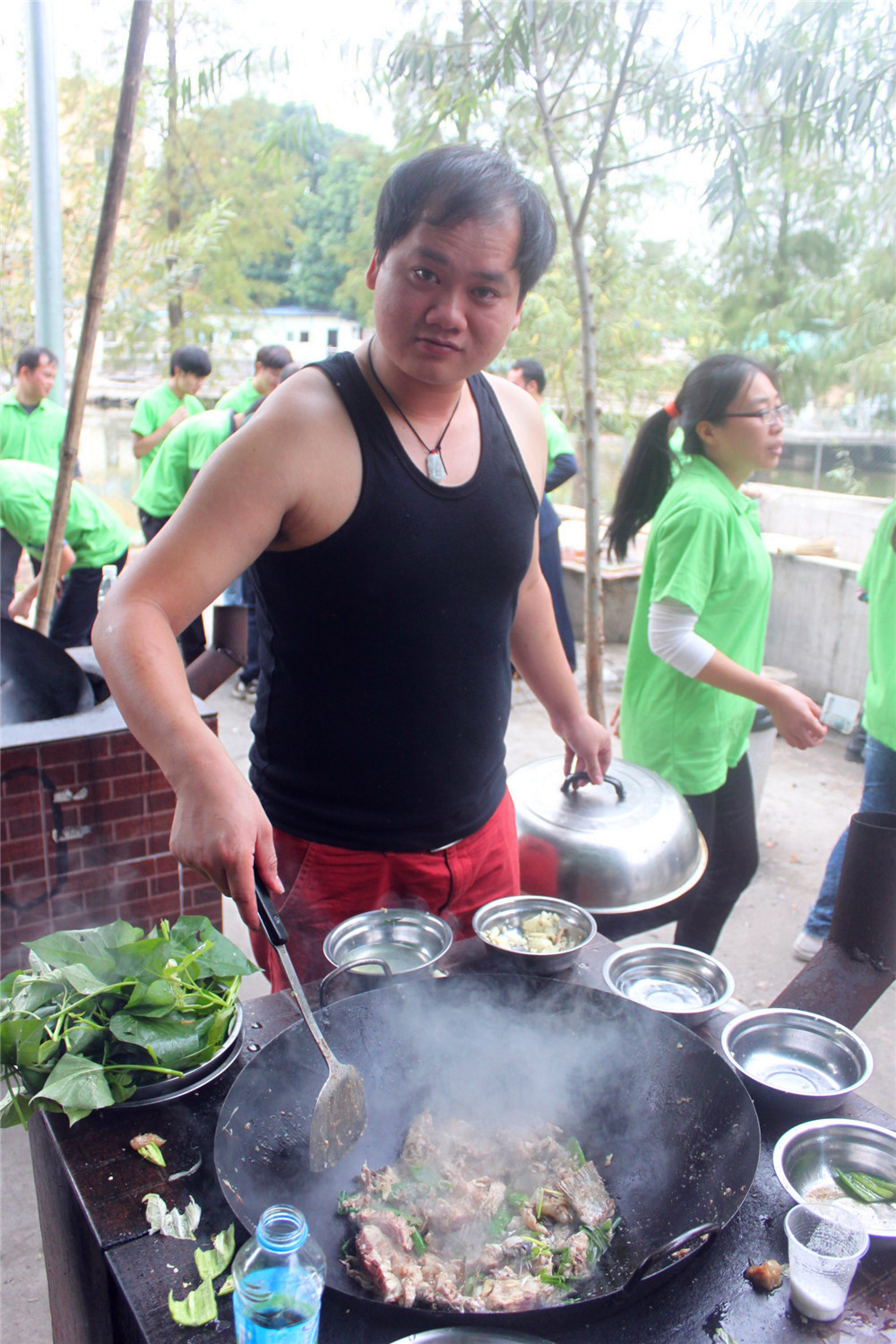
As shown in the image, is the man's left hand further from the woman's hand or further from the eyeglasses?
the eyeglasses

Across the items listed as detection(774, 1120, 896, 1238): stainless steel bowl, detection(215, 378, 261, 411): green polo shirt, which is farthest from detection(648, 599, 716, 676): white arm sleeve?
detection(215, 378, 261, 411): green polo shirt

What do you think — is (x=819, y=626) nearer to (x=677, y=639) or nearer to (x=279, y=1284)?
(x=677, y=639)

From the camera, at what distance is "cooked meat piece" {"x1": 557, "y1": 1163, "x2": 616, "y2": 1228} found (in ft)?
4.27

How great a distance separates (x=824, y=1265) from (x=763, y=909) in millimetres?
3342

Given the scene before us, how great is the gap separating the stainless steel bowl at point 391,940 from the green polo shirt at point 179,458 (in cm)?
469

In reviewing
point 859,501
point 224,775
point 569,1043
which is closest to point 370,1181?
point 569,1043

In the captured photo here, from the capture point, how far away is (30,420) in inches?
240

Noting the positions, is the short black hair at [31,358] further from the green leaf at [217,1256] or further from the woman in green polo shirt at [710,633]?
the green leaf at [217,1256]

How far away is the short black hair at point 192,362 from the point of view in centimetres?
720

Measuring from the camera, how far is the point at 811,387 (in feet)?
58.5

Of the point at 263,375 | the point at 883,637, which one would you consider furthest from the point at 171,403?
the point at 883,637

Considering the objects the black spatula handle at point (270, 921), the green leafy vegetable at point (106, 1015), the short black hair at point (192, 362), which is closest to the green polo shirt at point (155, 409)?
the short black hair at point (192, 362)

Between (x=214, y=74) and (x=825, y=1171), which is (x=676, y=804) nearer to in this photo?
(x=825, y=1171)

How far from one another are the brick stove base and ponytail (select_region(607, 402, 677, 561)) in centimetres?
160
